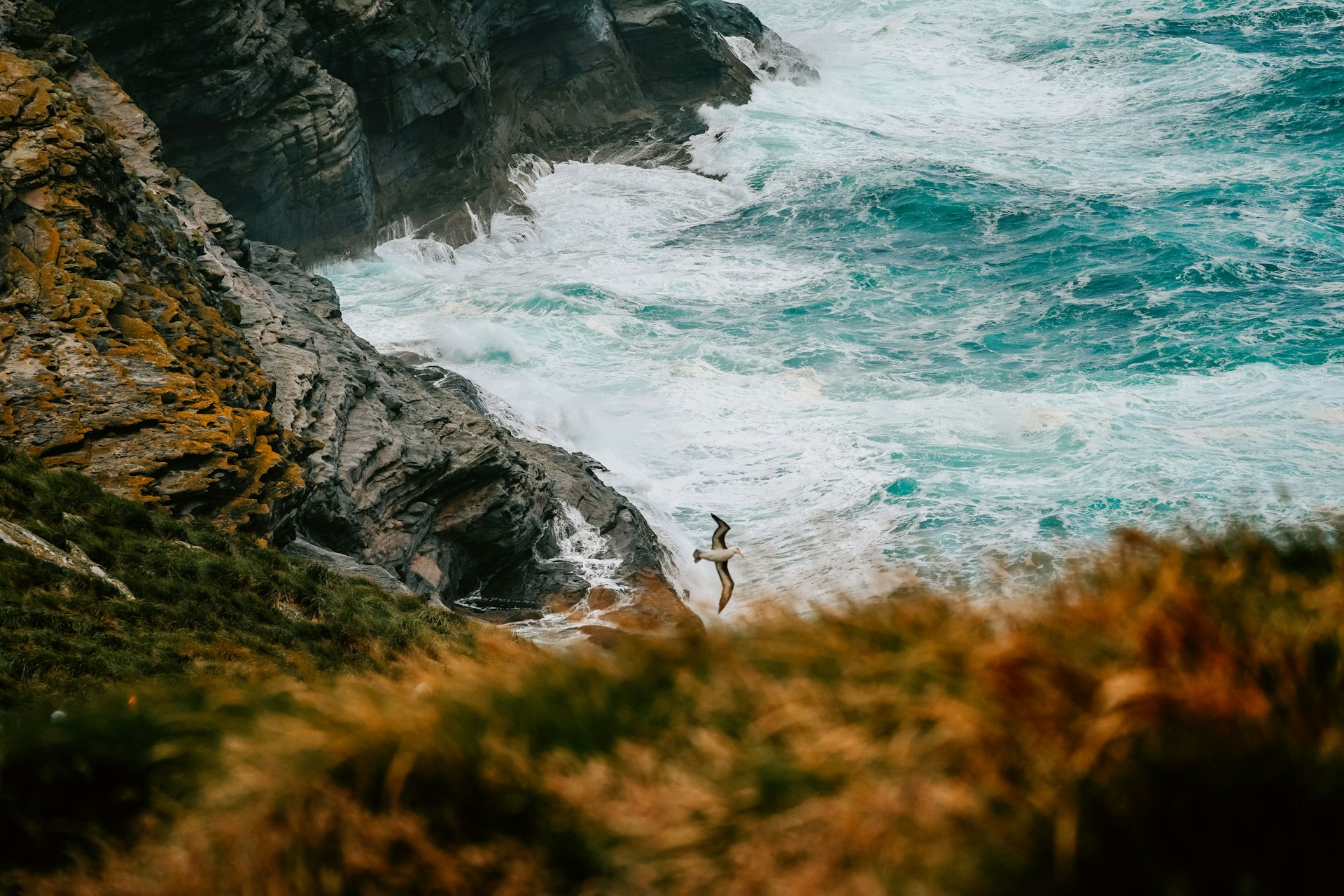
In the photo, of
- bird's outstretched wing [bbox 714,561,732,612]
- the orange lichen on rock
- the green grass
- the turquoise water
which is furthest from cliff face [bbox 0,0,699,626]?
the turquoise water

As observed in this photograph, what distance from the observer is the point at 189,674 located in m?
7.05

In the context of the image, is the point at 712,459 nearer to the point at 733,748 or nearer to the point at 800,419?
the point at 800,419

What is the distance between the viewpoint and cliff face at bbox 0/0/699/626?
37.4 ft

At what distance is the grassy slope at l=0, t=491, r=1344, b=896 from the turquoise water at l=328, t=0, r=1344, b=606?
67cm

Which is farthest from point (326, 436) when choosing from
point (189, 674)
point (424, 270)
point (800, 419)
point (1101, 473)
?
point (424, 270)

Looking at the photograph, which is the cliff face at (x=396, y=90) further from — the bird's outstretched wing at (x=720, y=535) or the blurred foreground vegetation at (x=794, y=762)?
the blurred foreground vegetation at (x=794, y=762)

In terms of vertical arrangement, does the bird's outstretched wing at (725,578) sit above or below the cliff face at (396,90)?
below

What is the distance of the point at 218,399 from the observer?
12.5 metres

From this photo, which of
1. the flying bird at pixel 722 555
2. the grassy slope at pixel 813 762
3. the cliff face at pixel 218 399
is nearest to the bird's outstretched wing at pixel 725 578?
the flying bird at pixel 722 555

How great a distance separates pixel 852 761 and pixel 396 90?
36.5 metres

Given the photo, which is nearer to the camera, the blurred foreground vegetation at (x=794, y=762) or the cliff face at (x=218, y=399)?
the blurred foreground vegetation at (x=794, y=762)

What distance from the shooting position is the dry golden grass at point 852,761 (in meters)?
2.22

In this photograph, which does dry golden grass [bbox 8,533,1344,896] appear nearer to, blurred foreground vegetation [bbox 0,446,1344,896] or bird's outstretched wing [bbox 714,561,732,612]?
blurred foreground vegetation [bbox 0,446,1344,896]

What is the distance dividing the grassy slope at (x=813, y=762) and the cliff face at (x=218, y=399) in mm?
5070
